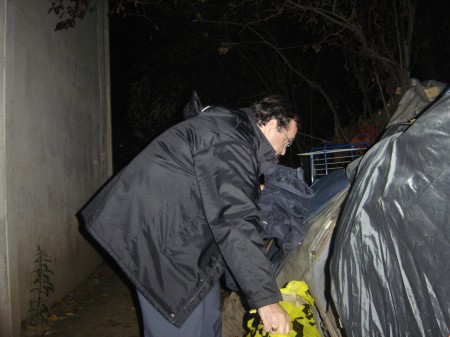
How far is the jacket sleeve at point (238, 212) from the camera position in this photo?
1.91m

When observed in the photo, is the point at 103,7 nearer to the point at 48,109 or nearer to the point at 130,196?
the point at 48,109

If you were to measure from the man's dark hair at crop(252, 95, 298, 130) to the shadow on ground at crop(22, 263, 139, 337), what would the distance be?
2.82m

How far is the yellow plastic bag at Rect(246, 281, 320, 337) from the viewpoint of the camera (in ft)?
7.55

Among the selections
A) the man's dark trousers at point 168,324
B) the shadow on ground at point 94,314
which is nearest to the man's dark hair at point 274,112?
the man's dark trousers at point 168,324

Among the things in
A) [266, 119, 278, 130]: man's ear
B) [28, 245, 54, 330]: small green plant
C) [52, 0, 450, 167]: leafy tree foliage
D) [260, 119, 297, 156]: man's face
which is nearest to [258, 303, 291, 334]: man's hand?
[260, 119, 297, 156]: man's face

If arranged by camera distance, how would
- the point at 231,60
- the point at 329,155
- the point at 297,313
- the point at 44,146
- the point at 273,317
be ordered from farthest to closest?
the point at 231,60 < the point at 329,155 < the point at 44,146 < the point at 297,313 < the point at 273,317

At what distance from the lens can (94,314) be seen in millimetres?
4871

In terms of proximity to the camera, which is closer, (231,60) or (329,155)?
(329,155)

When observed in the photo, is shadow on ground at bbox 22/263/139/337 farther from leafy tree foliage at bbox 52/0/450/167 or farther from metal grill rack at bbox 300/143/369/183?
leafy tree foliage at bbox 52/0/450/167

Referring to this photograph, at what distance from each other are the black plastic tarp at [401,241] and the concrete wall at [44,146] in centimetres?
289

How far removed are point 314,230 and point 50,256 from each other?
312 centimetres

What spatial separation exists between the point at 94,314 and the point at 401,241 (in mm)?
3859

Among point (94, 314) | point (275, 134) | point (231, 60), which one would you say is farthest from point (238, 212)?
point (231, 60)

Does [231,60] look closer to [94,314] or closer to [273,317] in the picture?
[94,314]
